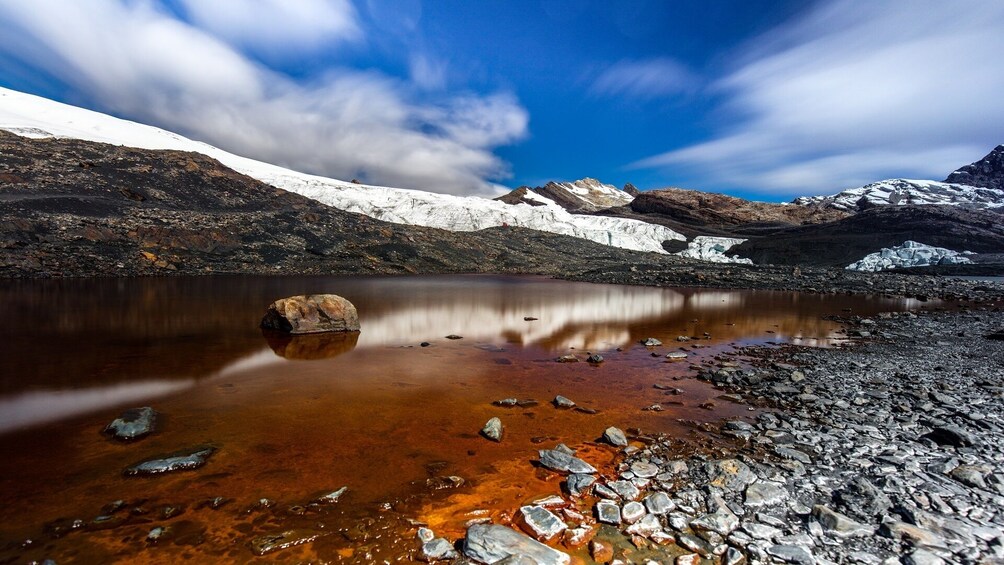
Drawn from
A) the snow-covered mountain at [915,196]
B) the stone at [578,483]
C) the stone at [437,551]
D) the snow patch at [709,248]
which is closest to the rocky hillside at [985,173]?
the snow-covered mountain at [915,196]

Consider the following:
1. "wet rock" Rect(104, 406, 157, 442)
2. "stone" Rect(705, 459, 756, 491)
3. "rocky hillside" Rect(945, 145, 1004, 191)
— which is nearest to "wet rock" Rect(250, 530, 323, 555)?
"wet rock" Rect(104, 406, 157, 442)

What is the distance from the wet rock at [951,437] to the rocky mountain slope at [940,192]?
109 metres

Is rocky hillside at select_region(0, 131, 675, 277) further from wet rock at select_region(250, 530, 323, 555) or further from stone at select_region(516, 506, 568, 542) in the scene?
stone at select_region(516, 506, 568, 542)

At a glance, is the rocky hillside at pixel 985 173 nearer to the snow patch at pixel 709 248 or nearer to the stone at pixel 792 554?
the snow patch at pixel 709 248

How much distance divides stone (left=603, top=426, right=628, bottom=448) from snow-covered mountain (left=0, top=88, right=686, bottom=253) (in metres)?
64.1

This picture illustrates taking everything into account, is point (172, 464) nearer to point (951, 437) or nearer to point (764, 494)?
point (764, 494)

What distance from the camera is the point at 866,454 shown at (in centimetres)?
547

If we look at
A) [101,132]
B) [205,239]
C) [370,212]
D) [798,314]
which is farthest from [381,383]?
[101,132]

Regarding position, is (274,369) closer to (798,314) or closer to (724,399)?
(724,399)

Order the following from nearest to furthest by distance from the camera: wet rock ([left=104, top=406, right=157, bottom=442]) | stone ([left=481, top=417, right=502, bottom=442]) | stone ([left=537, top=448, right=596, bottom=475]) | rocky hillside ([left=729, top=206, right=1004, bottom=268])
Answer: stone ([left=537, top=448, right=596, bottom=475])
wet rock ([left=104, top=406, right=157, bottom=442])
stone ([left=481, top=417, right=502, bottom=442])
rocky hillside ([left=729, top=206, right=1004, bottom=268])

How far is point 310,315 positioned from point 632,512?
1258cm

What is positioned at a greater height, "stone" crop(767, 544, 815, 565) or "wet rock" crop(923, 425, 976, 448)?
"wet rock" crop(923, 425, 976, 448)

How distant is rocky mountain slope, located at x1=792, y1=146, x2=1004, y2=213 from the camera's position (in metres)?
97.4

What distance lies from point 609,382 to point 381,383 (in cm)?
495
